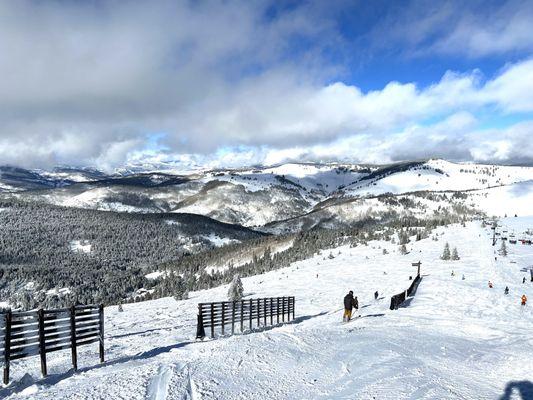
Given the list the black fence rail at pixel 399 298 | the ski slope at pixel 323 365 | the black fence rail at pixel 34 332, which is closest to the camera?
the ski slope at pixel 323 365

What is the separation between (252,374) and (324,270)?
172 feet

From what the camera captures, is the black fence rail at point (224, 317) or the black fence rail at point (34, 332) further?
the black fence rail at point (224, 317)

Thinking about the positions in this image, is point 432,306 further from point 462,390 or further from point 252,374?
point 252,374

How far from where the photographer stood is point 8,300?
155 m

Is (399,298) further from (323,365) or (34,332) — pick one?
(34,332)

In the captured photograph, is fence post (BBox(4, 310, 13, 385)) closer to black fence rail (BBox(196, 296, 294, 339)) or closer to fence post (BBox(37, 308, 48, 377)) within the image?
fence post (BBox(37, 308, 48, 377))

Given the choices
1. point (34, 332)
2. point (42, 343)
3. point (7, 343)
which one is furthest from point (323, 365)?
point (7, 343)

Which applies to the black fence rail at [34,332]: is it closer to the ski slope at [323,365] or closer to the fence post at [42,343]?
the fence post at [42,343]

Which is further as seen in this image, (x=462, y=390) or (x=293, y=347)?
(x=293, y=347)

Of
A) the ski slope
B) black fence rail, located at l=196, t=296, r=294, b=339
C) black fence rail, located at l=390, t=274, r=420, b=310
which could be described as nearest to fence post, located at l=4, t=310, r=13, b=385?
the ski slope

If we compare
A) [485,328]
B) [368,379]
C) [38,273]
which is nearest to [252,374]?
[368,379]

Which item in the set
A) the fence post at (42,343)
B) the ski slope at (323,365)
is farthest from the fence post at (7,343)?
the fence post at (42,343)

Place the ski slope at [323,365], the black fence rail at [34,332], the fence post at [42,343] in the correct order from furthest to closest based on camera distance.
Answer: the fence post at [42,343] < the black fence rail at [34,332] < the ski slope at [323,365]

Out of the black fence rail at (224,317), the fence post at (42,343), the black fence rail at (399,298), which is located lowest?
the black fence rail at (399,298)
